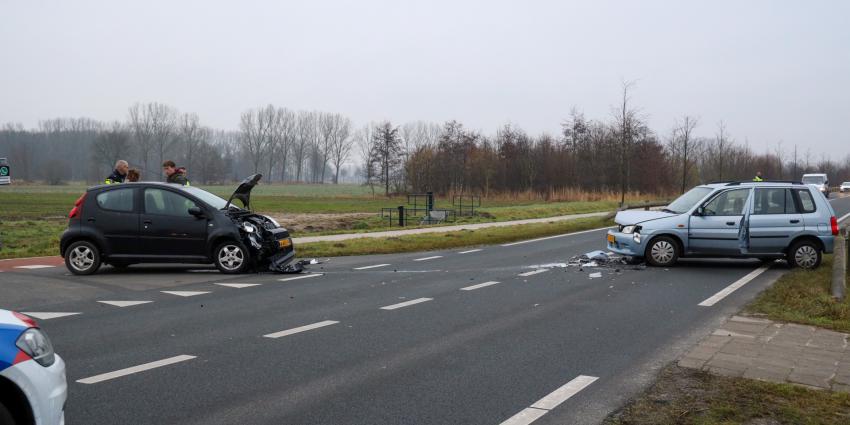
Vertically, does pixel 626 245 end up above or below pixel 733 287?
above

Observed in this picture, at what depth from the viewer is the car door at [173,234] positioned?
463 inches

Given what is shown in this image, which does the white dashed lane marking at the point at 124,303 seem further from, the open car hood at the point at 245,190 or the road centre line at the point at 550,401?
the road centre line at the point at 550,401

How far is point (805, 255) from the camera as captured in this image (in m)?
12.8

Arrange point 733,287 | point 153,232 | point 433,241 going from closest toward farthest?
point 733,287 → point 153,232 → point 433,241

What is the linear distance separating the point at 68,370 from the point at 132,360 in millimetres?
512

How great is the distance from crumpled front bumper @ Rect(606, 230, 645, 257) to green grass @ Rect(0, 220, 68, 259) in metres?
12.3

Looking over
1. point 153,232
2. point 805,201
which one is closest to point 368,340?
point 153,232

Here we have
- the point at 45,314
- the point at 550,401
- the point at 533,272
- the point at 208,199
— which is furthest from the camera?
the point at 533,272

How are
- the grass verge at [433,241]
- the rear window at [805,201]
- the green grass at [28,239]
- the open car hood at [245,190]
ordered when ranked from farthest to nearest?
1. the grass verge at [433,241]
2. the green grass at [28,239]
3. the rear window at [805,201]
4. the open car hood at [245,190]

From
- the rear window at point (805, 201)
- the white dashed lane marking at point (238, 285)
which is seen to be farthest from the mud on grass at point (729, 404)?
the rear window at point (805, 201)

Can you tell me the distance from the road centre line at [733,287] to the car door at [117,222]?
9.19 metres

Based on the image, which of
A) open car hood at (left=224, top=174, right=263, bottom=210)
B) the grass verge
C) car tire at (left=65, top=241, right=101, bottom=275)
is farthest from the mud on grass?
the grass verge

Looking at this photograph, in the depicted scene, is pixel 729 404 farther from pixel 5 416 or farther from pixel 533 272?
pixel 533 272

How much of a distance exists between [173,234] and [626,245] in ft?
27.4
